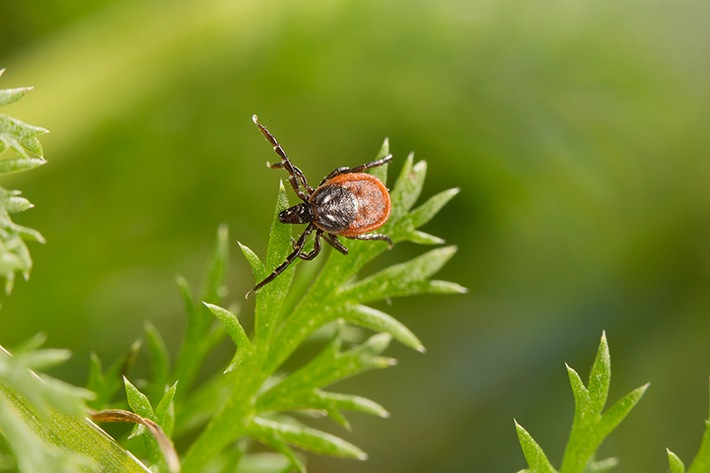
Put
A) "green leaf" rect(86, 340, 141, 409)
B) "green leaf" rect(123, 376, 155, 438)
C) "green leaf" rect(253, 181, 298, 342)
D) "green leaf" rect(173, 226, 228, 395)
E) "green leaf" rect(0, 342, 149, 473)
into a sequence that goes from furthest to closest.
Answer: "green leaf" rect(173, 226, 228, 395)
"green leaf" rect(86, 340, 141, 409)
"green leaf" rect(253, 181, 298, 342)
"green leaf" rect(123, 376, 155, 438)
"green leaf" rect(0, 342, 149, 473)

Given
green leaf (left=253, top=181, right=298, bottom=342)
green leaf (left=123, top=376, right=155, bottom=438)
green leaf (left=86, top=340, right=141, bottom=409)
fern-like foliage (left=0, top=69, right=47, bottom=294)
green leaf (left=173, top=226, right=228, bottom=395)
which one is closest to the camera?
fern-like foliage (left=0, top=69, right=47, bottom=294)

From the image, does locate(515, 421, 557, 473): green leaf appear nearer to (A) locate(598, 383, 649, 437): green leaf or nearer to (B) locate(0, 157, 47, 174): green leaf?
(A) locate(598, 383, 649, 437): green leaf

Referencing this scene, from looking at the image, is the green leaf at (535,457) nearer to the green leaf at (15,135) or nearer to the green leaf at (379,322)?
the green leaf at (379,322)

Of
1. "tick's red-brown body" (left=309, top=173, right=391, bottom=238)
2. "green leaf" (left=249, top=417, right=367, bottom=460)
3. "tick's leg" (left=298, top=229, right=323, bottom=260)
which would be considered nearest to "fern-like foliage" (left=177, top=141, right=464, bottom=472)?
"green leaf" (left=249, top=417, right=367, bottom=460)

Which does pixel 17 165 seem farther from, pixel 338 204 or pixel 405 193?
pixel 338 204

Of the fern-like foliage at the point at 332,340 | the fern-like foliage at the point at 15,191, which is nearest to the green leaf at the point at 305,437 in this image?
the fern-like foliage at the point at 332,340

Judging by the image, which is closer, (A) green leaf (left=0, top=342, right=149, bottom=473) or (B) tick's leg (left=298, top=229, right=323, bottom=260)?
(A) green leaf (left=0, top=342, right=149, bottom=473)

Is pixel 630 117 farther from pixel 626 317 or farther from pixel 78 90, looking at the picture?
pixel 78 90
